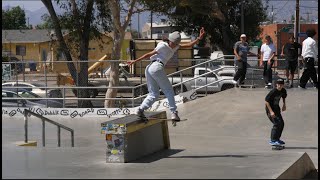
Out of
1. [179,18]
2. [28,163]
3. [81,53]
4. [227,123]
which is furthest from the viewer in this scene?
[179,18]

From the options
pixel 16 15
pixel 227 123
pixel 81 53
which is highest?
pixel 16 15

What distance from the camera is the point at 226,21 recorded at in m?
41.7

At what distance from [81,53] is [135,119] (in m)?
19.4

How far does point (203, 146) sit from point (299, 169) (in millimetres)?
4376

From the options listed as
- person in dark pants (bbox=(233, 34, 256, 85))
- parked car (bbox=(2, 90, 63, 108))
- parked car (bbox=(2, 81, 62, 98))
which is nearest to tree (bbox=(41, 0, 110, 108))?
parked car (bbox=(2, 81, 62, 98))

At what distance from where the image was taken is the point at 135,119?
36.2 ft

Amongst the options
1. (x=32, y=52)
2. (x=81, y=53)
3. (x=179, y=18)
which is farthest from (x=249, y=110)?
(x=32, y=52)

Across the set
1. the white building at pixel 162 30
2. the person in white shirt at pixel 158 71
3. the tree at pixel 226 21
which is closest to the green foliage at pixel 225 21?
the tree at pixel 226 21

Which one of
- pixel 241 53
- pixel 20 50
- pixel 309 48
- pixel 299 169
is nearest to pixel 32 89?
Result: pixel 241 53

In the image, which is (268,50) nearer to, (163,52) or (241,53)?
(241,53)

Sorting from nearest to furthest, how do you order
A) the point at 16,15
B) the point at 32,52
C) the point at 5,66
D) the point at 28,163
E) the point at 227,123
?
the point at 28,163, the point at 227,123, the point at 5,66, the point at 32,52, the point at 16,15

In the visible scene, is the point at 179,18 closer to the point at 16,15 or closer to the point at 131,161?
the point at 131,161

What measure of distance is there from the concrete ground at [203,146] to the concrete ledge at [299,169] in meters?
0.09

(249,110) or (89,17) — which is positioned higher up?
(89,17)
